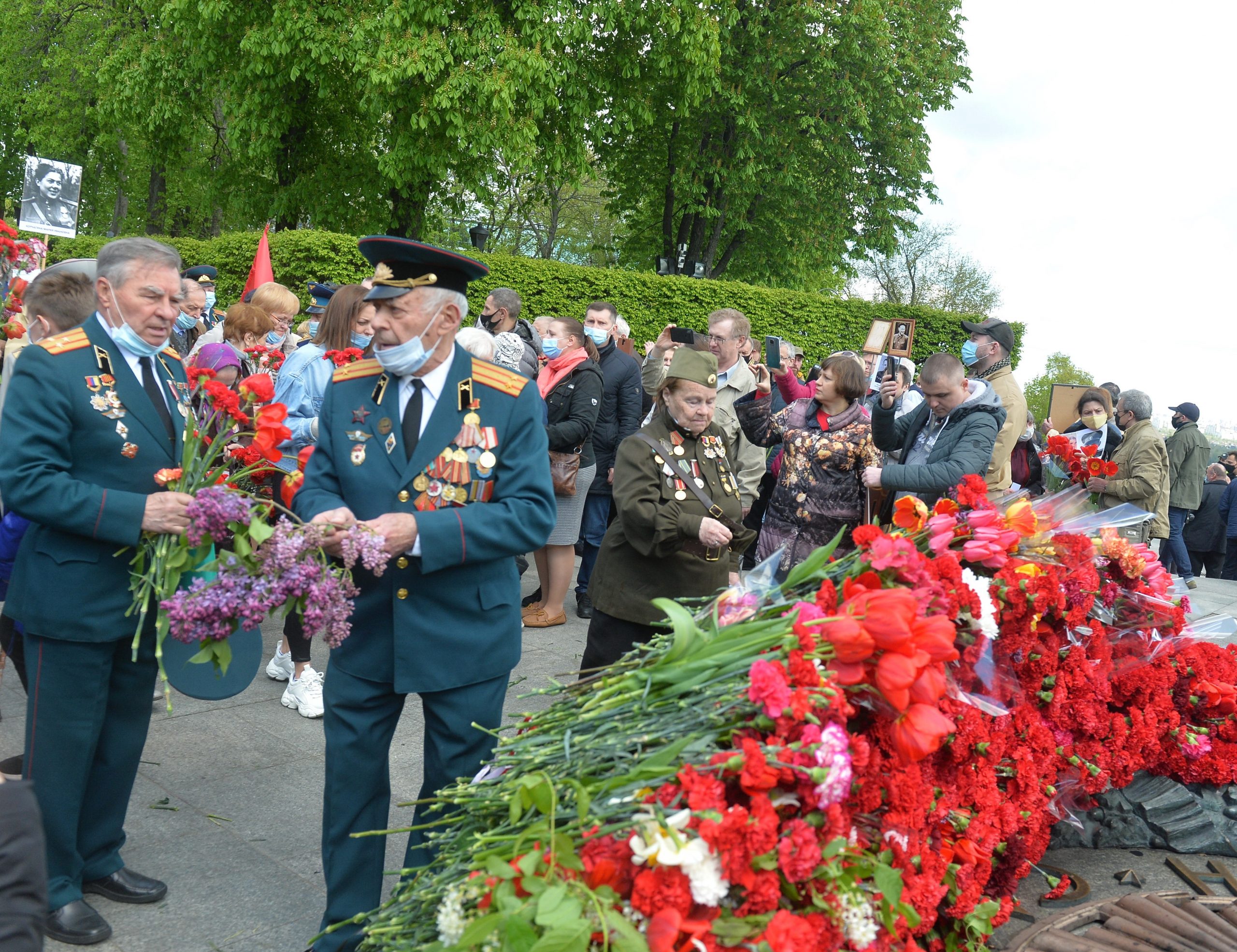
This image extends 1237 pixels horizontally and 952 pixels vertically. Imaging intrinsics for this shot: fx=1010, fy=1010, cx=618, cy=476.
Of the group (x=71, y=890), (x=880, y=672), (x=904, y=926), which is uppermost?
(x=880, y=672)

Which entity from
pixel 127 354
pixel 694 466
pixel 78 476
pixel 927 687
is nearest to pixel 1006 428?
pixel 694 466

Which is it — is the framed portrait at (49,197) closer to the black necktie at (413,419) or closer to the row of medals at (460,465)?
the black necktie at (413,419)

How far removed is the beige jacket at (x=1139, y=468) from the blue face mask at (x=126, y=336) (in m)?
7.68

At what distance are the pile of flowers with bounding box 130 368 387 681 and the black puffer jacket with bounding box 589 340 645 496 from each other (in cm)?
429

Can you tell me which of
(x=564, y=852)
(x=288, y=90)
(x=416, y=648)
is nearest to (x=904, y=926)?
(x=564, y=852)

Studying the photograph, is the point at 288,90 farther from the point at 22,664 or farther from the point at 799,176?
the point at 22,664

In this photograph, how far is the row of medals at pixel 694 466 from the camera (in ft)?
14.0

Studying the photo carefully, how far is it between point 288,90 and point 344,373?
56.3ft

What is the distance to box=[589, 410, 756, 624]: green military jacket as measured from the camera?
4.18 m

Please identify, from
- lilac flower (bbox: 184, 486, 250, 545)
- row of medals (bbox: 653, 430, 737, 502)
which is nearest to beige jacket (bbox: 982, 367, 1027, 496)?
row of medals (bbox: 653, 430, 737, 502)

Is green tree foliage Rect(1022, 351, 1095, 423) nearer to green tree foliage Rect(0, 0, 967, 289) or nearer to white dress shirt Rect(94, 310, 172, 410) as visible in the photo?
green tree foliage Rect(0, 0, 967, 289)

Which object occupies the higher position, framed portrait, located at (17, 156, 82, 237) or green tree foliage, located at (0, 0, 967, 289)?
green tree foliage, located at (0, 0, 967, 289)

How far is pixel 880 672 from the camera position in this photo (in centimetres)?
211

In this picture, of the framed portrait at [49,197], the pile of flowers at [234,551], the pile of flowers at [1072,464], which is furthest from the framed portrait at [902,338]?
the framed portrait at [49,197]
